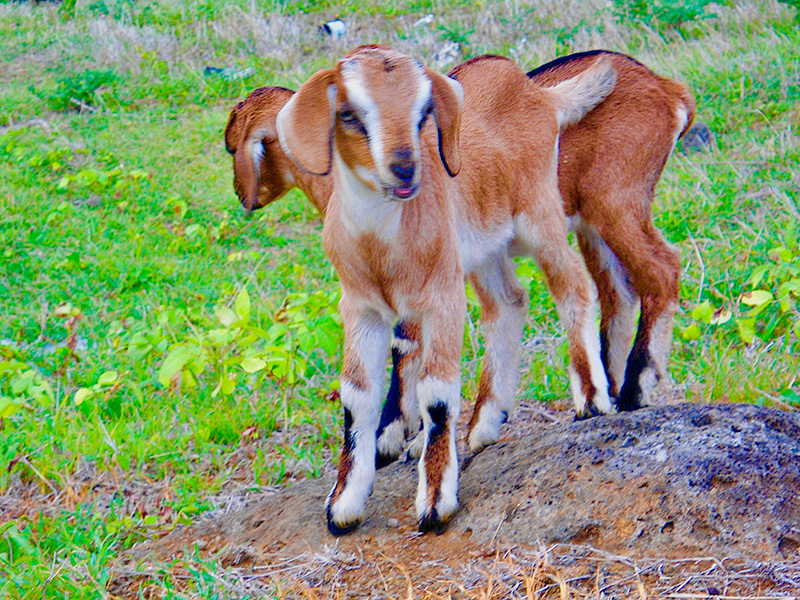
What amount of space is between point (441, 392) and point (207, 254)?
14.5ft

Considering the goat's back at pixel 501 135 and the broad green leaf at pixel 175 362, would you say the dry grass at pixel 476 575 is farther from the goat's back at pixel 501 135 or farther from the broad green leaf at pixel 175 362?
the goat's back at pixel 501 135

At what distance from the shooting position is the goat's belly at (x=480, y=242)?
3.25 metres

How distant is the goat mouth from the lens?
238 cm

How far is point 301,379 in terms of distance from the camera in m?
4.39

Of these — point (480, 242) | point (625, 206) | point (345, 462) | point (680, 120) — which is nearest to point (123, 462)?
point (345, 462)

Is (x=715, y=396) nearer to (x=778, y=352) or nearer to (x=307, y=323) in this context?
(x=778, y=352)

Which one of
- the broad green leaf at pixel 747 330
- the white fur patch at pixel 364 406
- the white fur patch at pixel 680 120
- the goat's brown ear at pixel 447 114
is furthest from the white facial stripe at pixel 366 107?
the broad green leaf at pixel 747 330

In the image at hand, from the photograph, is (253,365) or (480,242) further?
(253,365)

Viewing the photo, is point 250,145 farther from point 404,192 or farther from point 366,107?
point 404,192

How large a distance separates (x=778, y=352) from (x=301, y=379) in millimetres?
2515

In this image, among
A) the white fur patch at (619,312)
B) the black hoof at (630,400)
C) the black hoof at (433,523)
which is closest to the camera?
the black hoof at (433,523)

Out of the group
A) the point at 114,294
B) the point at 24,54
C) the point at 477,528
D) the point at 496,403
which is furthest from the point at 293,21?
the point at 477,528

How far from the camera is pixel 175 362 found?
11.7 feet

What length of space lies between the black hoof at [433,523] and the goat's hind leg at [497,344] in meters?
0.73
